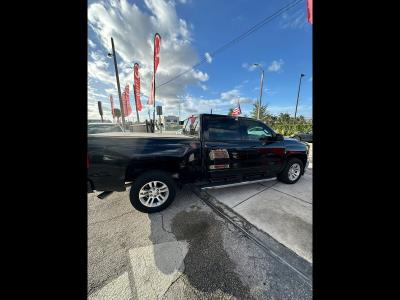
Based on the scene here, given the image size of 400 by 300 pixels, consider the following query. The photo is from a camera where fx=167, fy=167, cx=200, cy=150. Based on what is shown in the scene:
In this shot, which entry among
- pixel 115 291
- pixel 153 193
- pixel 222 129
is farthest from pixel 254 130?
pixel 115 291

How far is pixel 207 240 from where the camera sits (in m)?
2.31

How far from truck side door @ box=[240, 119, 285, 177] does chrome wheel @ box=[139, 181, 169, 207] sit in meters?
1.84

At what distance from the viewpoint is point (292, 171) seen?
436cm

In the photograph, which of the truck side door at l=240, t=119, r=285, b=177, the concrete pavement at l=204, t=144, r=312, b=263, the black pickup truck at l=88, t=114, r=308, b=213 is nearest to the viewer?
the concrete pavement at l=204, t=144, r=312, b=263

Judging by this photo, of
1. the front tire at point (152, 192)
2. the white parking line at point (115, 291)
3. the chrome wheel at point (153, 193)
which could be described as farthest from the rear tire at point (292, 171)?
the white parking line at point (115, 291)

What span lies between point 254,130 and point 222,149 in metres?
1.05

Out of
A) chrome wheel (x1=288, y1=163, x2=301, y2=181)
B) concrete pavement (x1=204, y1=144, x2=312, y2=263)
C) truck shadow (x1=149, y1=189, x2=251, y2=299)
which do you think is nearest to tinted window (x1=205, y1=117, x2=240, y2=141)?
concrete pavement (x1=204, y1=144, x2=312, y2=263)

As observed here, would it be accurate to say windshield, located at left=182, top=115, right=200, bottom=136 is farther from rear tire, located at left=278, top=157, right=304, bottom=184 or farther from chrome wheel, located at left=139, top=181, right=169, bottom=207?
rear tire, located at left=278, top=157, right=304, bottom=184

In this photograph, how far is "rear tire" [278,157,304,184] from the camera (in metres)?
4.27
